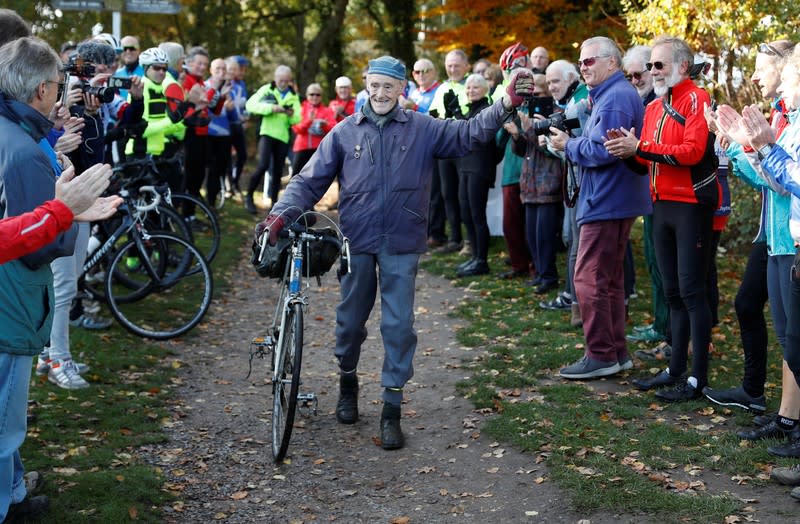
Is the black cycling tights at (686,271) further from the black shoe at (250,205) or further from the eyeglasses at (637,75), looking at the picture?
the black shoe at (250,205)

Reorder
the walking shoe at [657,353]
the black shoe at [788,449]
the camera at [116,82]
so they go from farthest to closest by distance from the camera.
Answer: the camera at [116,82]
the walking shoe at [657,353]
the black shoe at [788,449]

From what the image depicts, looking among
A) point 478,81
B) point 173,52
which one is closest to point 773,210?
point 478,81

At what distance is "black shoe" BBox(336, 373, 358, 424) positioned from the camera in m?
6.62

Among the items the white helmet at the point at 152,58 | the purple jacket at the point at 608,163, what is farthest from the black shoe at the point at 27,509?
the white helmet at the point at 152,58

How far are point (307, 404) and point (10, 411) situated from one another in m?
2.55

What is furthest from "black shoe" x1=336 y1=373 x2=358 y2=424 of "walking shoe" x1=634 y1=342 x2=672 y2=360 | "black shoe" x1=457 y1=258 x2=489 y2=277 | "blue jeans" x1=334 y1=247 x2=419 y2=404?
"black shoe" x1=457 y1=258 x2=489 y2=277

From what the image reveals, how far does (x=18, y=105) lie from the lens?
425 centimetres

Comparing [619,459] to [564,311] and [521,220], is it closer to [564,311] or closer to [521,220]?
[564,311]

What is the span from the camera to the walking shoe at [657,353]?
7.74 m

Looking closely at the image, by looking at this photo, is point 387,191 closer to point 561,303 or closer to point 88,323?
point 88,323

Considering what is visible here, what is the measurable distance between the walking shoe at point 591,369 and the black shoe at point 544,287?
2793mm

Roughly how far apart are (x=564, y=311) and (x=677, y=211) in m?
3.09

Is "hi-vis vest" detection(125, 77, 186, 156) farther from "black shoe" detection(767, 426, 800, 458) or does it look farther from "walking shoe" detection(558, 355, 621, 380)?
"black shoe" detection(767, 426, 800, 458)

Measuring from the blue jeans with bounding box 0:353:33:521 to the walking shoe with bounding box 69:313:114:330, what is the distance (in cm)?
421
